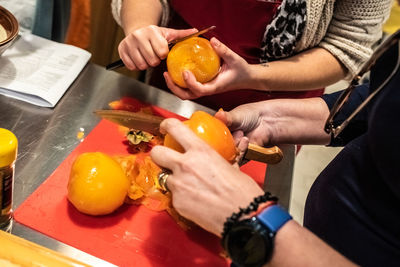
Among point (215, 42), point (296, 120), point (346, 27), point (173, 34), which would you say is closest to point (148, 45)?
point (173, 34)

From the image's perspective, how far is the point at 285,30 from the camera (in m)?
1.15

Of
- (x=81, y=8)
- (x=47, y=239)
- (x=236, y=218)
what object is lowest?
(x=47, y=239)

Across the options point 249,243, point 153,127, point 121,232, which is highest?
point 249,243

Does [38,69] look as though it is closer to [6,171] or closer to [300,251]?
[6,171]

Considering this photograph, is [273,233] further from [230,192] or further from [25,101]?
[25,101]

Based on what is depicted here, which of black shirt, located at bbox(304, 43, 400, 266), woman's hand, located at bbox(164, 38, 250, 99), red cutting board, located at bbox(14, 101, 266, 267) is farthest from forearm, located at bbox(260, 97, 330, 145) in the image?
red cutting board, located at bbox(14, 101, 266, 267)

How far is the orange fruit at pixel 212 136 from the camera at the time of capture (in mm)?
807

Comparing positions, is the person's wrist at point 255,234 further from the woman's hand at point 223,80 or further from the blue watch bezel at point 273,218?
the woman's hand at point 223,80

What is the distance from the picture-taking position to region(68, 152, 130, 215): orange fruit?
862 millimetres

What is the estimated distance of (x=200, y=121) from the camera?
2.75 ft

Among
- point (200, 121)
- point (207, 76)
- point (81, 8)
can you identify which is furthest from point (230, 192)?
point (81, 8)

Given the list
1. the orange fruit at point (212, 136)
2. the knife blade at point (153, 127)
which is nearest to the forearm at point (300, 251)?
the orange fruit at point (212, 136)

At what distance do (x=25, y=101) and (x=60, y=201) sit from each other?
354 millimetres

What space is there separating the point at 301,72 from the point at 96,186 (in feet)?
2.07
